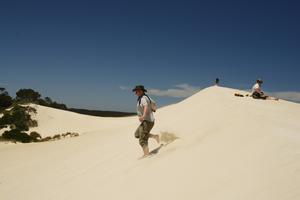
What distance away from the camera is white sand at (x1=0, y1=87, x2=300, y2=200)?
14.0ft

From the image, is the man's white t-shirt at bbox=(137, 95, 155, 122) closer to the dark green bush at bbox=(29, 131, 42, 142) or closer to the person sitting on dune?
the person sitting on dune

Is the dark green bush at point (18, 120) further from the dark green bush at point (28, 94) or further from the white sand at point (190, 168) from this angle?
the white sand at point (190, 168)

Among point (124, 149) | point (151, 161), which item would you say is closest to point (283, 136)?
point (151, 161)

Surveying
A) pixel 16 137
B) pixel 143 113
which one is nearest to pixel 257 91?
pixel 143 113

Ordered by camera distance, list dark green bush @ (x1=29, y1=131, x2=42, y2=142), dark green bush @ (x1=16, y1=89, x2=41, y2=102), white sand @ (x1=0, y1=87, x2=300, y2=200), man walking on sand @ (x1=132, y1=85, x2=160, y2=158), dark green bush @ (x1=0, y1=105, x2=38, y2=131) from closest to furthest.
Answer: white sand @ (x1=0, y1=87, x2=300, y2=200)
man walking on sand @ (x1=132, y1=85, x2=160, y2=158)
dark green bush @ (x1=29, y1=131, x2=42, y2=142)
dark green bush @ (x1=0, y1=105, x2=38, y2=131)
dark green bush @ (x1=16, y1=89, x2=41, y2=102)

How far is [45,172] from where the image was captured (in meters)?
8.73

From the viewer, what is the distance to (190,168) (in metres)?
5.42

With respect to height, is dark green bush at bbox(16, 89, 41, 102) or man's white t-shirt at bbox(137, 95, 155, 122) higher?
dark green bush at bbox(16, 89, 41, 102)

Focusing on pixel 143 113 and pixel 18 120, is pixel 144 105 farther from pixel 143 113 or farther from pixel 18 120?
pixel 18 120

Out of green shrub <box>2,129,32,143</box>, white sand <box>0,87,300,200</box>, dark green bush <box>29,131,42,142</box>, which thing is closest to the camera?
white sand <box>0,87,300,200</box>

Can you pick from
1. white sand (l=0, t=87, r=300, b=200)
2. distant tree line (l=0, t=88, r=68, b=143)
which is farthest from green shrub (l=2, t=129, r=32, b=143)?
white sand (l=0, t=87, r=300, b=200)

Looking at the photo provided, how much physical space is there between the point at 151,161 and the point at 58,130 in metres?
20.8

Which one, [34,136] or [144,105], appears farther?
[34,136]

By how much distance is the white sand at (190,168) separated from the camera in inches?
168
